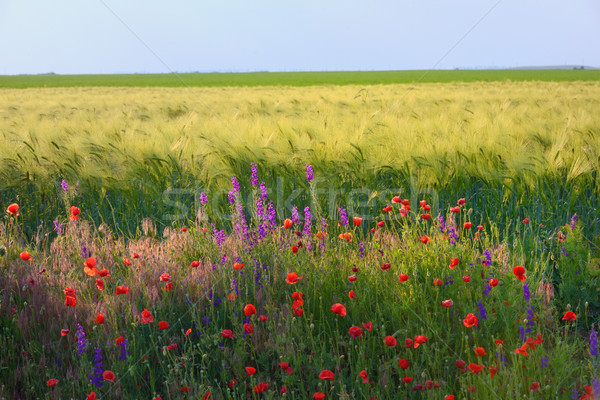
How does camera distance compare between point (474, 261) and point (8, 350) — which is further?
point (474, 261)

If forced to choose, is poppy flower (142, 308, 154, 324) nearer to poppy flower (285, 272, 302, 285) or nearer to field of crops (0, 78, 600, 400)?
field of crops (0, 78, 600, 400)

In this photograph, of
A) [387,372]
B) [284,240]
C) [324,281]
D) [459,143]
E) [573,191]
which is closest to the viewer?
[387,372]

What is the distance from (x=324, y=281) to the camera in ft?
8.45

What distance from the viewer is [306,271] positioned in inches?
106

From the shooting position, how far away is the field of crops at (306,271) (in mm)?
2053

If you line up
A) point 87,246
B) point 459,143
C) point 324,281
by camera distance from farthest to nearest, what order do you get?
point 459,143
point 87,246
point 324,281

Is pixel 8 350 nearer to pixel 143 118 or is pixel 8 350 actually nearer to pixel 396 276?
pixel 396 276

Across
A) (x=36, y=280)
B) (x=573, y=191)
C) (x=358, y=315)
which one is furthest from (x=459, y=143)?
(x=36, y=280)

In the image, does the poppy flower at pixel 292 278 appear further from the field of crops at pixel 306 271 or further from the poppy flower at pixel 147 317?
the poppy flower at pixel 147 317

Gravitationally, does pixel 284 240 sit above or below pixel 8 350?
above

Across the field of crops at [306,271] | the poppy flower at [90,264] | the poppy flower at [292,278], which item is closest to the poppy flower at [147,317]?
the field of crops at [306,271]

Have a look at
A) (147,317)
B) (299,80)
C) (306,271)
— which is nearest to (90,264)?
(147,317)

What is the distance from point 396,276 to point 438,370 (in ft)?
2.16

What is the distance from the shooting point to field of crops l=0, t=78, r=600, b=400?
6.73 feet
